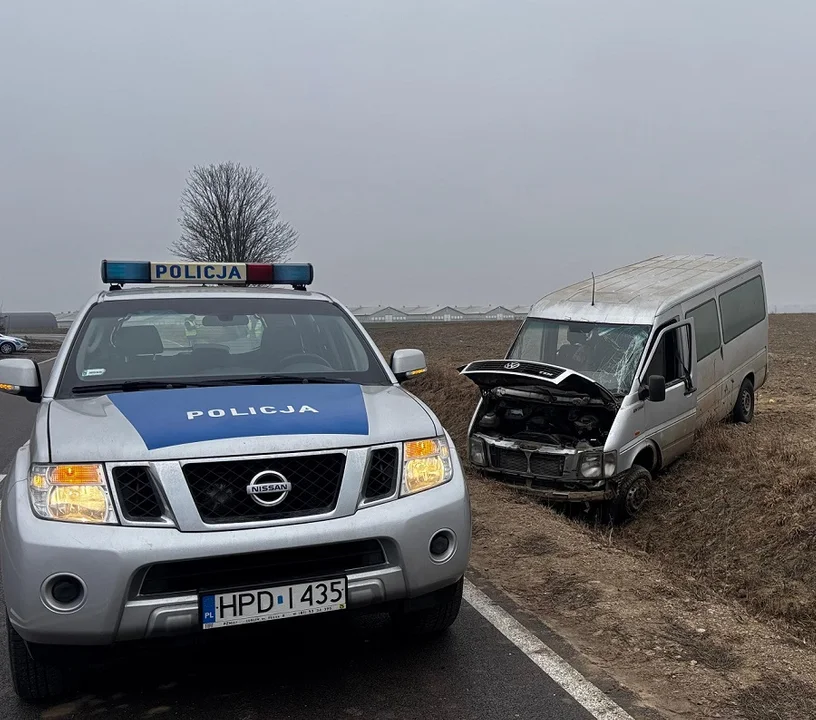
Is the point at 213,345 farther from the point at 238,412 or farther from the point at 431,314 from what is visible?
the point at 431,314

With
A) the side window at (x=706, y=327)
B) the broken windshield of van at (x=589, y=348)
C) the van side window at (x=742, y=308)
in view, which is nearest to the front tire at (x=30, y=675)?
the broken windshield of van at (x=589, y=348)

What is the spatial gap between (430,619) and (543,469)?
4.32 metres

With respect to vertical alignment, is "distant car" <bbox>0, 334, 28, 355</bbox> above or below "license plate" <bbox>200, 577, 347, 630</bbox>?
below

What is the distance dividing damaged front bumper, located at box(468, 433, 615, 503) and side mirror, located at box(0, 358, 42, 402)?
5074mm

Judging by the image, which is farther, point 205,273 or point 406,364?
point 205,273

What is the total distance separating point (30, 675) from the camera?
3.58 m

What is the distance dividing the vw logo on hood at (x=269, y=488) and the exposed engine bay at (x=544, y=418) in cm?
520

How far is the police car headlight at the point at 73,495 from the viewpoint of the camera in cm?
322

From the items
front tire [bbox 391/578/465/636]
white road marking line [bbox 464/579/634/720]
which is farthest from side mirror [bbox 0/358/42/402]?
white road marking line [bbox 464/579/634/720]

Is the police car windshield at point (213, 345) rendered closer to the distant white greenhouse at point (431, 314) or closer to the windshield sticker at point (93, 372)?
the windshield sticker at point (93, 372)

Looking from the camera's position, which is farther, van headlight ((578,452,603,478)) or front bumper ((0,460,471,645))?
van headlight ((578,452,603,478))

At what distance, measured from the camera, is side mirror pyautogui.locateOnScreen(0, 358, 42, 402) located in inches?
173

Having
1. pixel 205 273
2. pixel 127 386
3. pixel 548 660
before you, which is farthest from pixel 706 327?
pixel 127 386

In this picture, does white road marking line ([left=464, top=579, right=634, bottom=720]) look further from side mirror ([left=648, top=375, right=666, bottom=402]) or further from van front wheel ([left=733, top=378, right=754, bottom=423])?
van front wheel ([left=733, top=378, right=754, bottom=423])
